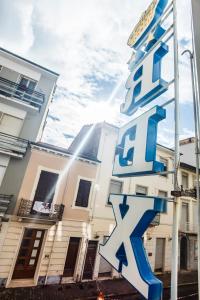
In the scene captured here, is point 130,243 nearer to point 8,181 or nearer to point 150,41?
point 150,41

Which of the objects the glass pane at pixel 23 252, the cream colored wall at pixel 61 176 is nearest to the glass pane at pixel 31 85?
the cream colored wall at pixel 61 176

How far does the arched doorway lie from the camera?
1918 centimetres

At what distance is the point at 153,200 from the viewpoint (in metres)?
2.51

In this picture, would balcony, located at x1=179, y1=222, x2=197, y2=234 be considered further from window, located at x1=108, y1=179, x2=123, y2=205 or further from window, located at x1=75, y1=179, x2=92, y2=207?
window, located at x1=75, y1=179, x2=92, y2=207

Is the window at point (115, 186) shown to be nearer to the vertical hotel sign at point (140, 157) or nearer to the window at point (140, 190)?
the window at point (140, 190)

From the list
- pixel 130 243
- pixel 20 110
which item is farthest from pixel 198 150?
pixel 20 110

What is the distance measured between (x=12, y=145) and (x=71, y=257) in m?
8.76

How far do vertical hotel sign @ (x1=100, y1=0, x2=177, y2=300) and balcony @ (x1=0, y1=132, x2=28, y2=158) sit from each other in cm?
1003

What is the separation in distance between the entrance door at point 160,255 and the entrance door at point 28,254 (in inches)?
433

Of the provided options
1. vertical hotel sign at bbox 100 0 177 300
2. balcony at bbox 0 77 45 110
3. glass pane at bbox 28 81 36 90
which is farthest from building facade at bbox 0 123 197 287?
vertical hotel sign at bbox 100 0 177 300

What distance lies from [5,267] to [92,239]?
5805 millimetres

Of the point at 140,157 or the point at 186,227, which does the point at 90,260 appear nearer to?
the point at 186,227

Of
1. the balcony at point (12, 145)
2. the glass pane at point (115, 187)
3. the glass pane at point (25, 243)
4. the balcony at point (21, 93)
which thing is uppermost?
the balcony at point (21, 93)

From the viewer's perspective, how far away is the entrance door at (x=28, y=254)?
11613 millimetres
